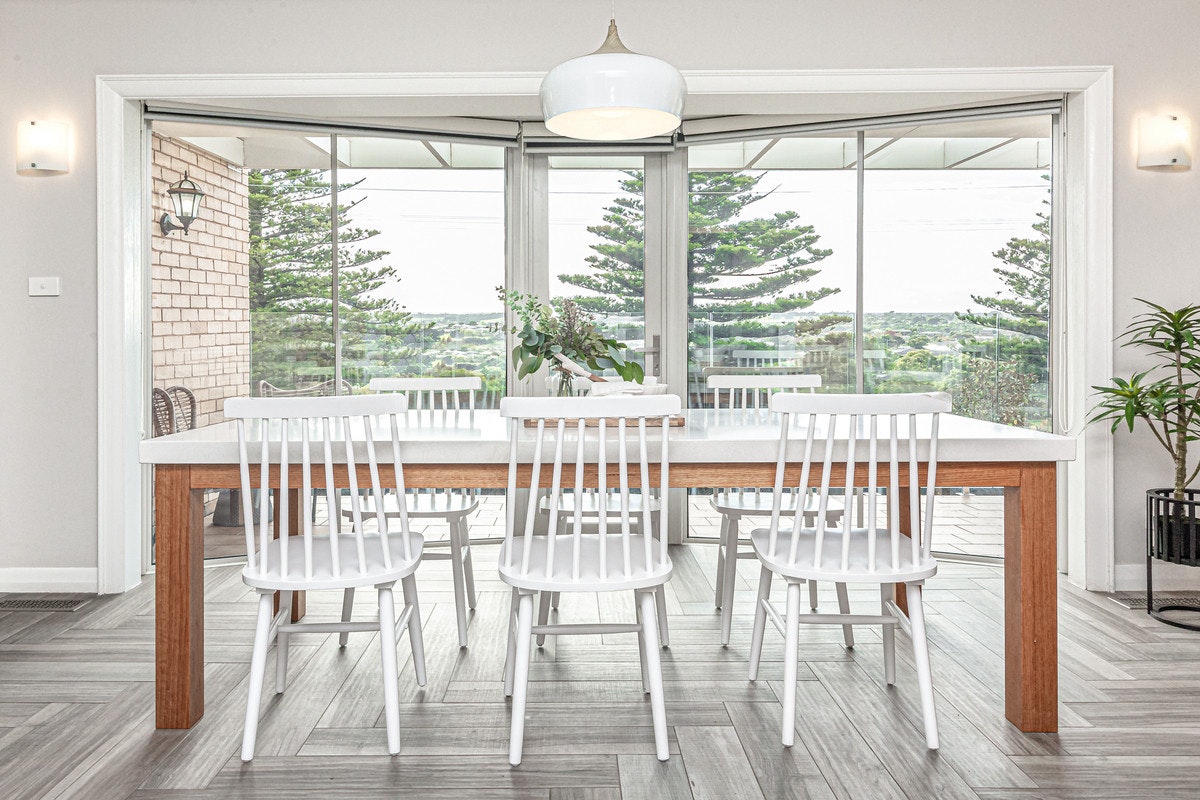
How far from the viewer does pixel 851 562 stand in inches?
80.0

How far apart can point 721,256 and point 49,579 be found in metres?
3.48

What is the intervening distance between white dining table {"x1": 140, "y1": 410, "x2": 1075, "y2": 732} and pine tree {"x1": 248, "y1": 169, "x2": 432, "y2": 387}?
208cm

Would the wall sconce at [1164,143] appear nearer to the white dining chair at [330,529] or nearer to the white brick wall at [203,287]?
the white dining chair at [330,529]

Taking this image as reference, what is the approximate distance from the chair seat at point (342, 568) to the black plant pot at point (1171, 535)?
2770mm

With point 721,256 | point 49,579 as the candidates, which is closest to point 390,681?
point 49,579

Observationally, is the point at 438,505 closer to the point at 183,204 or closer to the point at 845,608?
the point at 845,608

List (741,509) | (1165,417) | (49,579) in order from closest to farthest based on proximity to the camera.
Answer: (741,509) → (1165,417) → (49,579)

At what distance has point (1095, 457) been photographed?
3480 mm

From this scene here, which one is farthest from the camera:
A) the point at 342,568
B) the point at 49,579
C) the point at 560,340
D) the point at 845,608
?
the point at 49,579

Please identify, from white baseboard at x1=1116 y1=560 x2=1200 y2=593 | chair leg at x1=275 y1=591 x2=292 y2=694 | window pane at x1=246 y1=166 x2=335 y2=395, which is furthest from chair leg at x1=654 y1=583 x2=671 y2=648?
window pane at x1=246 y1=166 x2=335 y2=395

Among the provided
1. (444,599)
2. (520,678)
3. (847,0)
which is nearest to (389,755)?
(520,678)

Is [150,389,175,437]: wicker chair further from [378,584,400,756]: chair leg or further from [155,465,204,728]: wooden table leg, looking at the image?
[378,584,400,756]: chair leg

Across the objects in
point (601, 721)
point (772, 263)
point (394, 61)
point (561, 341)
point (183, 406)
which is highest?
point (394, 61)

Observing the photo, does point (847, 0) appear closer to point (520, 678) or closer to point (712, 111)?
point (712, 111)
